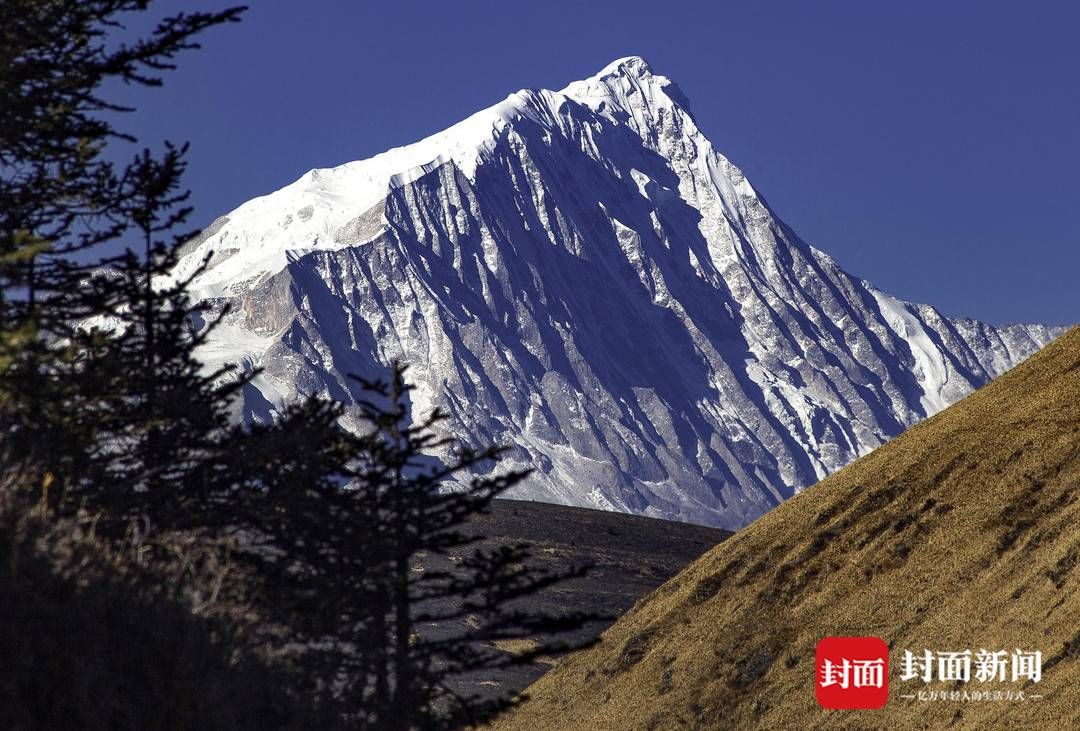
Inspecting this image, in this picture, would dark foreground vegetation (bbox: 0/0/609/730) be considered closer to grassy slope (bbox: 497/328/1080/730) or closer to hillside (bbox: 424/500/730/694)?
grassy slope (bbox: 497/328/1080/730)

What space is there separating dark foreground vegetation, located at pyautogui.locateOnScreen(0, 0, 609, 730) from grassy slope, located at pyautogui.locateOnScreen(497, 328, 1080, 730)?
41.8ft

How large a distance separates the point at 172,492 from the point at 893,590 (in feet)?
69.2

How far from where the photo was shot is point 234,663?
13.4 m

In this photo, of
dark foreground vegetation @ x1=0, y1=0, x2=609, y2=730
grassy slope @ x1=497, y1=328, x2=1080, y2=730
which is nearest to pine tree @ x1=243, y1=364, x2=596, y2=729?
dark foreground vegetation @ x1=0, y1=0, x2=609, y2=730

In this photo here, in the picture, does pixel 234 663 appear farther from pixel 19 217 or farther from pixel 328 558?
pixel 19 217

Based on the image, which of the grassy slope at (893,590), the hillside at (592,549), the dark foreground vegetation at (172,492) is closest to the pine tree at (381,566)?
the dark foreground vegetation at (172,492)

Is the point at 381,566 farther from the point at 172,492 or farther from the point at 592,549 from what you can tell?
the point at 592,549

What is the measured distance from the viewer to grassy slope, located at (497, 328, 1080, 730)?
2877cm

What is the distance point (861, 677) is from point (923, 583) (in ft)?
9.96

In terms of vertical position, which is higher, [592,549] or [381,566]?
[592,549]

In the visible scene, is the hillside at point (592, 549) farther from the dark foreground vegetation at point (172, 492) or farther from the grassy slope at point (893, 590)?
the dark foreground vegetation at point (172, 492)

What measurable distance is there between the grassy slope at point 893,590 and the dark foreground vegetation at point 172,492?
A: 502 inches

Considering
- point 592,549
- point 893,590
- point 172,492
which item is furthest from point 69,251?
point 592,549

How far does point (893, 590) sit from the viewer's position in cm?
3325
